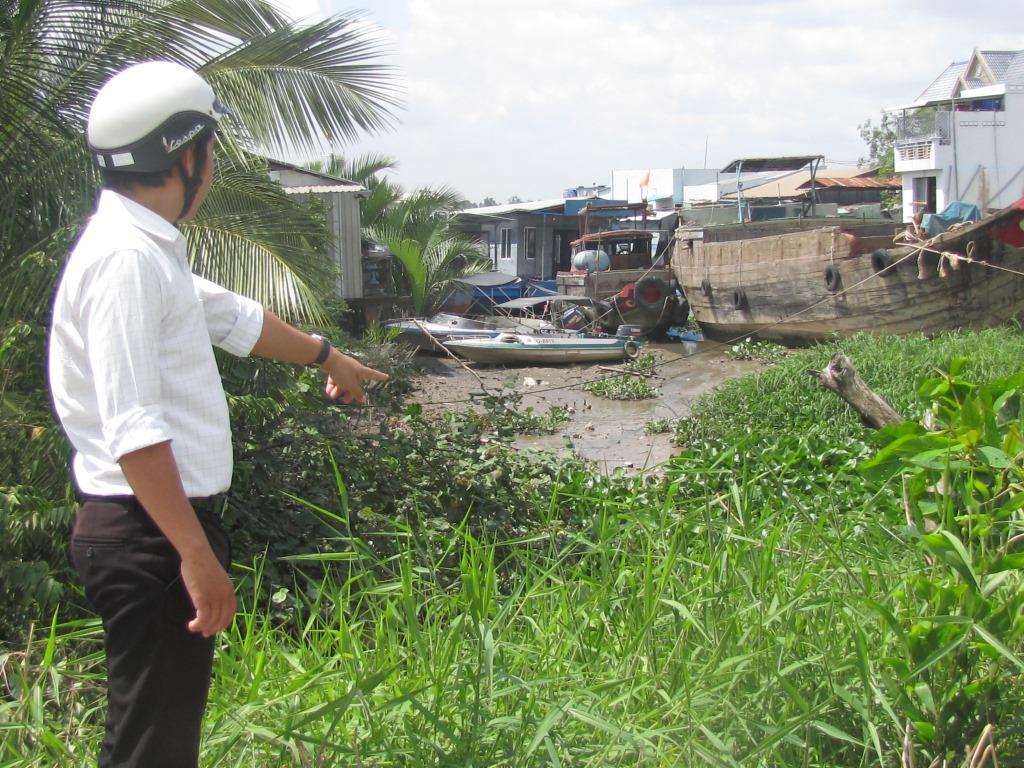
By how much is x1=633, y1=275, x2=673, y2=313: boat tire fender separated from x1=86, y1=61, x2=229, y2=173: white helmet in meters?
19.8

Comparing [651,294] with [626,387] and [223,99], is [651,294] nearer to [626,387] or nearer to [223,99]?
[626,387]

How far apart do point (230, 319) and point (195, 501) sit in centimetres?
54

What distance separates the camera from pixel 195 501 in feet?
6.97

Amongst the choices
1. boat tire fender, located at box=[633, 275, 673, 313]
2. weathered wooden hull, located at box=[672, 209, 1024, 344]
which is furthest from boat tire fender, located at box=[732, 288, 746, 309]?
boat tire fender, located at box=[633, 275, 673, 313]

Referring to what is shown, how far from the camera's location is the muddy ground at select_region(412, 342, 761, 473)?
426 inches

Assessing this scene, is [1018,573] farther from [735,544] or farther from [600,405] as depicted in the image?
[600,405]

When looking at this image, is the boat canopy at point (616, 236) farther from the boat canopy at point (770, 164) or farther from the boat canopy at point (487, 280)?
the boat canopy at point (770, 164)

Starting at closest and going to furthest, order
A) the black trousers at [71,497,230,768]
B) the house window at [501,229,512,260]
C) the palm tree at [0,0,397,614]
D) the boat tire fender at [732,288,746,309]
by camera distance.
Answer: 1. the black trousers at [71,497,230,768]
2. the palm tree at [0,0,397,614]
3. the boat tire fender at [732,288,746,309]
4. the house window at [501,229,512,260]

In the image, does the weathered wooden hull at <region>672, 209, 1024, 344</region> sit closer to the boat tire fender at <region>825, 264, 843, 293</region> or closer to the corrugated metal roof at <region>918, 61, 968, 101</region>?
the boat tire fender at <region>825, 264, 843, 293</region>

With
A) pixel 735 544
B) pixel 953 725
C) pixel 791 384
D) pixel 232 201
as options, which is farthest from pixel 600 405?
pixel 953 725

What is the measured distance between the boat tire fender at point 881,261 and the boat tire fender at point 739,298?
3733 millimetres

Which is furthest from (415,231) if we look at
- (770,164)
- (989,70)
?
(989,70)

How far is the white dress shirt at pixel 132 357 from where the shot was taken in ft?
6.19

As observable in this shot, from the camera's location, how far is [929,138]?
3181 centimetres
